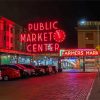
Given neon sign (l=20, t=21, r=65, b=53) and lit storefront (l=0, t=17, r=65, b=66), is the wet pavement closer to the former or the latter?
lit storefront (l=0, t=17, r=65, b=66)

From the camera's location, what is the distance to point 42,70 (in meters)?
51.2

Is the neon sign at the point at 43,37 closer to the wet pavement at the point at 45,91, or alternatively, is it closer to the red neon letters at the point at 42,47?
the red neon letters at the point at 42,47

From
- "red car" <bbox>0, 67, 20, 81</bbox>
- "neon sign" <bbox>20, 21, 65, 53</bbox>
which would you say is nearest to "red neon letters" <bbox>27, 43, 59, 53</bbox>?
"neon sign" <bbox>20, 21, 65, 53</bbox>

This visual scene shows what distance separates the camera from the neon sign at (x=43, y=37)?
6600cm

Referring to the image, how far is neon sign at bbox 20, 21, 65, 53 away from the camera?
217 feet

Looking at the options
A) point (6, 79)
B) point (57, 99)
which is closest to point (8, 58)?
point (6, 79)

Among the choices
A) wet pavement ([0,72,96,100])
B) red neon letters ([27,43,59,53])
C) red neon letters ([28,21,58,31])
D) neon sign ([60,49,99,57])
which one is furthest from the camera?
neon sign ([60,49,99,57])

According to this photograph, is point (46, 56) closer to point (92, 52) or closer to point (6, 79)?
point (92, 52)

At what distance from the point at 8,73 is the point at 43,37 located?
1144 inches

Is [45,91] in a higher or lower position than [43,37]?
lower

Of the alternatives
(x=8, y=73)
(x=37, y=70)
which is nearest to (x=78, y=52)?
(x=37, y=70)

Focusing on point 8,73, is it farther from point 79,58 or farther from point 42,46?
point 79,58

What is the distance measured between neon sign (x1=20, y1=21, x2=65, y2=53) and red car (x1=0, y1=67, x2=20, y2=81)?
27.2 metres

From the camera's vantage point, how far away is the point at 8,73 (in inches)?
1505
